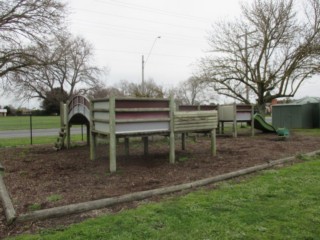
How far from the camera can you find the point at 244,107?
52.1ft

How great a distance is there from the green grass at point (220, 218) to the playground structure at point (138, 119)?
2273 mm

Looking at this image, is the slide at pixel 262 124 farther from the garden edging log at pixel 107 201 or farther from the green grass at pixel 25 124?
the green grass at pixel 25 124

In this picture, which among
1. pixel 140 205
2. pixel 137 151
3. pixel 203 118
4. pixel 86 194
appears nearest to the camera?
pixel 140 205

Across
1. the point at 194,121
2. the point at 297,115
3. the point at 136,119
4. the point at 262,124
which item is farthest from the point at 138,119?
the point at 297,115

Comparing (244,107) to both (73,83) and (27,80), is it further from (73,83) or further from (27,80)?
(73,83)

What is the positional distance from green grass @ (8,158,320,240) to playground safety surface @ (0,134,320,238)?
437mm

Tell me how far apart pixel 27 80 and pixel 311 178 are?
466 inches

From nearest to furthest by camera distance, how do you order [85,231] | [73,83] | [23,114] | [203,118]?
1. [85,231]
2. [203,118]
3. [73,83]
4. [23,114]

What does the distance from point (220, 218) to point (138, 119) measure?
344cm

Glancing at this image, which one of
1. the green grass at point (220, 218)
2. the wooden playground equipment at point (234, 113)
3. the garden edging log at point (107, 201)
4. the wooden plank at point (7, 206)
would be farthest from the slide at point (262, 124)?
the wooden plank at point (7, 206)

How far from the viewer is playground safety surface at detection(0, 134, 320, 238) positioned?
4710mm

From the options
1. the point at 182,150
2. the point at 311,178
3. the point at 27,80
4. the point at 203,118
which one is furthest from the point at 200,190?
the point at 27,80

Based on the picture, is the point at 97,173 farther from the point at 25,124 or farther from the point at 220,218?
the point at 25,124

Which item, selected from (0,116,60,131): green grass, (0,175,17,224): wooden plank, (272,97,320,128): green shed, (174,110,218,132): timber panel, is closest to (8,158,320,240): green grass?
(0,175,17,224): wooden plank
